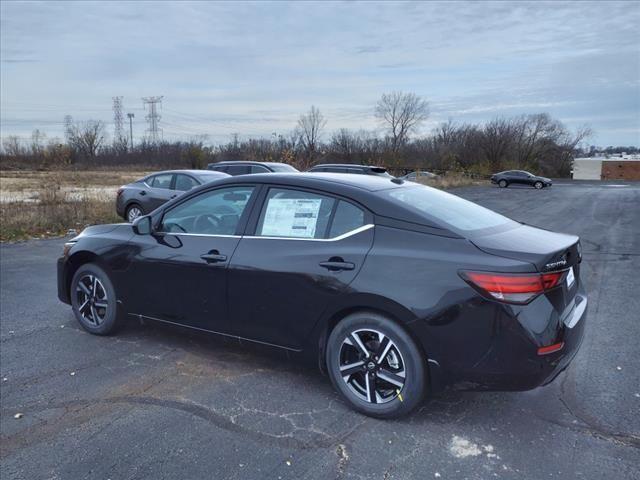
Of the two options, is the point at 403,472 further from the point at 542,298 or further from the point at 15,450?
the point at 15,450

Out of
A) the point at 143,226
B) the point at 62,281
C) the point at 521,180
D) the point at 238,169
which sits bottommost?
the point at 62,281

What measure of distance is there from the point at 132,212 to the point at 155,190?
39.7 inches

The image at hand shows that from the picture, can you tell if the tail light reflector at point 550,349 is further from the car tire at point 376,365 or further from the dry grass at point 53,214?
the dry grass at point 53,214

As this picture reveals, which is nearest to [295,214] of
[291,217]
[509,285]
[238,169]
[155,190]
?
[291,217]

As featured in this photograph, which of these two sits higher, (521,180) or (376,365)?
(521,180)

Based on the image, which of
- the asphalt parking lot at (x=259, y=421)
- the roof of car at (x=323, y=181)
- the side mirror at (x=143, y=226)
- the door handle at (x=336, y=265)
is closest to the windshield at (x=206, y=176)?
the asphalt parking lot at (x=259, y=421)

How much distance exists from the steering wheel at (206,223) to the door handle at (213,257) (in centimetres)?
23

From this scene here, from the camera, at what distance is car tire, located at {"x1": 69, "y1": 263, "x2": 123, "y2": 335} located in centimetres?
468

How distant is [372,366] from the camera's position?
10.8 feet

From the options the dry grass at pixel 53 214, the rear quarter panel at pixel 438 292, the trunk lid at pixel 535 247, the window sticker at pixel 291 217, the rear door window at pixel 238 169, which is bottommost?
the dry grass at pixel 53 214

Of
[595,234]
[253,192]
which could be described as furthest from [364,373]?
[595,234]

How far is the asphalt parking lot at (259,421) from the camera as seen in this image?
281 cm

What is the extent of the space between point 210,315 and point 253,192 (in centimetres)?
101

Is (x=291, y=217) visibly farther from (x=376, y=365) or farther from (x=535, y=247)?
(x=535, y=247)
